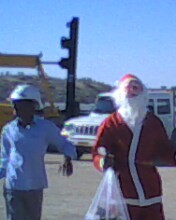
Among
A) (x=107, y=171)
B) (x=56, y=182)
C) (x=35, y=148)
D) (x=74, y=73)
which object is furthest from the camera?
(x=74, y=73)

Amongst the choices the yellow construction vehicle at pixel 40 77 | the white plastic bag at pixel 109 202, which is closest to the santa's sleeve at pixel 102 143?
the white plastic bag at pixel 109 202

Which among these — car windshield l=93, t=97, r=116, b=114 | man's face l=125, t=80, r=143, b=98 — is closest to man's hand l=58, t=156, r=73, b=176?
man's face l=125, t=80, r=143, b=98

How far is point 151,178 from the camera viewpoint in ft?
17.8

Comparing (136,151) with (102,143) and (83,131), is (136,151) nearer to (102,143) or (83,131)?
(102,143)

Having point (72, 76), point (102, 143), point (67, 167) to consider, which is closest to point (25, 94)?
point (67, 167)

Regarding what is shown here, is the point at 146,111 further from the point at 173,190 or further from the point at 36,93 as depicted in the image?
the point at 173,190

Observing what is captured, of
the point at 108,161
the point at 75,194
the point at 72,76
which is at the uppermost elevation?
the point at 72,76

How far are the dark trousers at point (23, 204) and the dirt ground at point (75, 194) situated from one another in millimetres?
4107

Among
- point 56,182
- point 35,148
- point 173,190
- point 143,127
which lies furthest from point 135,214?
point 56,182

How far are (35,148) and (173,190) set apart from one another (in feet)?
26.8

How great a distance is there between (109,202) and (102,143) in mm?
423

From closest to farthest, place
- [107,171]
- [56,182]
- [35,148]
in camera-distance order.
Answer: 1. [107,171]
2. [35,148]
3. [56,182]

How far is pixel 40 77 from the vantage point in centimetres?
2762

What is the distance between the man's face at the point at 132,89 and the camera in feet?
18.2
